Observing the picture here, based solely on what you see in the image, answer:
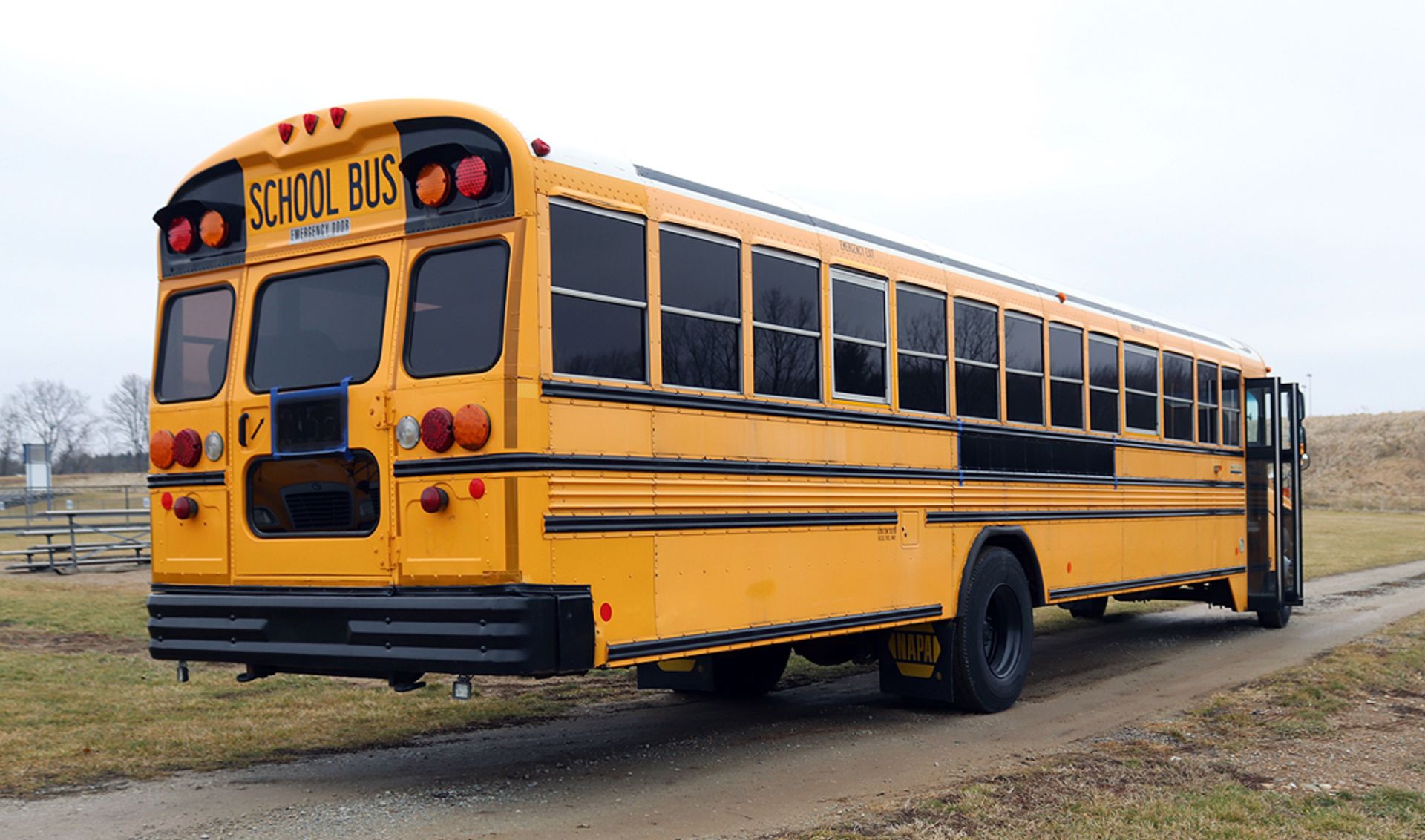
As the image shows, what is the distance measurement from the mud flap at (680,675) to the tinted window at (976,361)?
2.32 m

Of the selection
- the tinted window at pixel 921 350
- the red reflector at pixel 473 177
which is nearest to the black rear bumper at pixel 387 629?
the red reflector at pixel 473 177

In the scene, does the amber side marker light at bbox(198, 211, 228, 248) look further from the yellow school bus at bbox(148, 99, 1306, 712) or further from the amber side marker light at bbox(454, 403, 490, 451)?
the amber side marker light at bbox(454, 403, 490, 451)

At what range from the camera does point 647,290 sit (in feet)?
18.9

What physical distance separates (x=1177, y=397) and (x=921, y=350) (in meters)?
4.44

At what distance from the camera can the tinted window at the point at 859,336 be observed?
700 centimetres

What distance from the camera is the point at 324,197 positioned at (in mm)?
5895

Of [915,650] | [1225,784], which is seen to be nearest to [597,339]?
[1225,784]

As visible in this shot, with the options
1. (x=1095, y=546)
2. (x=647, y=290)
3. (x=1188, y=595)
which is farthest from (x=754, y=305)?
(x=1188, y=595)

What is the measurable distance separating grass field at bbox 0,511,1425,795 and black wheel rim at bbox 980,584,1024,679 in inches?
74.9

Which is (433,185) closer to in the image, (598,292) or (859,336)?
(598,292)

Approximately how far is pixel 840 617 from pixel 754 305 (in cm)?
174

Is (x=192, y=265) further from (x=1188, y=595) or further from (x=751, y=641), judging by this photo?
(x=1188, y=595)

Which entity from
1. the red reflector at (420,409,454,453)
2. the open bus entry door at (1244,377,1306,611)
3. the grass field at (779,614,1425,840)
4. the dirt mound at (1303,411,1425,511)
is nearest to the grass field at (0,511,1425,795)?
the red reflector at (420,409,454,453)

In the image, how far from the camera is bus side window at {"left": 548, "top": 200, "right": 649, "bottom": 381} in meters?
5.37
